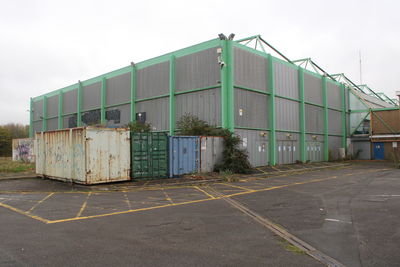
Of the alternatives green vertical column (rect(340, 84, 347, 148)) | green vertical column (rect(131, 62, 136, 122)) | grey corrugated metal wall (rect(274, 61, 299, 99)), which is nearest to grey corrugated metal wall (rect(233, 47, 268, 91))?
grey corrugated metal wall (rect(274, 61, 299, 99))

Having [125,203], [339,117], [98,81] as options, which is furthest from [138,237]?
[339,117]

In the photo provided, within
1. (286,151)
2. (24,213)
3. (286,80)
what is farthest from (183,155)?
(286,80)

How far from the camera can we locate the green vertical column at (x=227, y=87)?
67.5 ft

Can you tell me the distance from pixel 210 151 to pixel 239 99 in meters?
5.16

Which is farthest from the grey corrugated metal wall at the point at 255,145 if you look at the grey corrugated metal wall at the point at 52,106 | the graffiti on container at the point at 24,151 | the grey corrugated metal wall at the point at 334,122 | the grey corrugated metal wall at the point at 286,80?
the grey corrugated metal wall at the point at 52,106

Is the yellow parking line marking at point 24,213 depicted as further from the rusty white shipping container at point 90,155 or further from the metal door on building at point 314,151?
the metal door on building at point 314,151

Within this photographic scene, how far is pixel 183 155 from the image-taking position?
16984mm

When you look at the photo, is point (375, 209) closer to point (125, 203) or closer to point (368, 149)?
point (125, 203)

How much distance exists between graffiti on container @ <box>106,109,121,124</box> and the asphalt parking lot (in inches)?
738

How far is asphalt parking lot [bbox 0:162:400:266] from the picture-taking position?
4715mm

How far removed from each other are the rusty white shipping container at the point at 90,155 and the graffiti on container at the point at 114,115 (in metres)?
14.3

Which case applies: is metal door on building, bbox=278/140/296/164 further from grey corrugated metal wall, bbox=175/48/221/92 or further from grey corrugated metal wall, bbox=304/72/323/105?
grey corrugated metal wall, bbox=175/48/221/92

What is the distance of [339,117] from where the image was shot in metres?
35.3

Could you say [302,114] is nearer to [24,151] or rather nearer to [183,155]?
[183,155]
